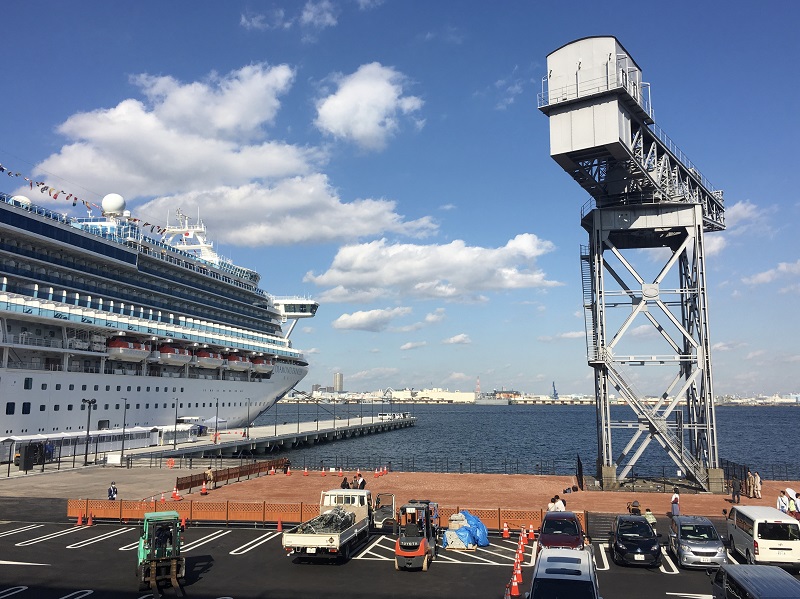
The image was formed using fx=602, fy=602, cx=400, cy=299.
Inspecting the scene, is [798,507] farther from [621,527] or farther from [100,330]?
[100,330]

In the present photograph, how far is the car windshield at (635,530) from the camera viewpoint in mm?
19500

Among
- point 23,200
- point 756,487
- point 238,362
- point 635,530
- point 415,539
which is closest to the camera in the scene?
point 415,539

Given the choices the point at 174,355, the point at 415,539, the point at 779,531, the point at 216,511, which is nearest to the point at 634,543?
the point at 779,531

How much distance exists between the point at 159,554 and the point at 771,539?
18.1 metres

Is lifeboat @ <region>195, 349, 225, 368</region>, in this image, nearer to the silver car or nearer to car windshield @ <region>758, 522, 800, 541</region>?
the silver car

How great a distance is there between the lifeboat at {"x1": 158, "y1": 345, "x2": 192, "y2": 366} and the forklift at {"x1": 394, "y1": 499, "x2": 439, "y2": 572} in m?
51.6

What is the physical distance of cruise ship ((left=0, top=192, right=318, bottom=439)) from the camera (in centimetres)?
5016

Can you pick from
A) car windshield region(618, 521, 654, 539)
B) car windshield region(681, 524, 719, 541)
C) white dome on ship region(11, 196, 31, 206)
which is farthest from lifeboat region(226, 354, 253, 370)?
car windshield region(681, 524, 719, 541)

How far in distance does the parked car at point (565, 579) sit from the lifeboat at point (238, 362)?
70.0 m

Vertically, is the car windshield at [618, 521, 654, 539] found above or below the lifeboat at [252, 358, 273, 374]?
below

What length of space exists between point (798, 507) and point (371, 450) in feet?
205

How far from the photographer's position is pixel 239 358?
81.9m

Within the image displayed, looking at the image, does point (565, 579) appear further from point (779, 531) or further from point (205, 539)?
point (205, 539)

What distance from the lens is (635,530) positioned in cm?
1983
